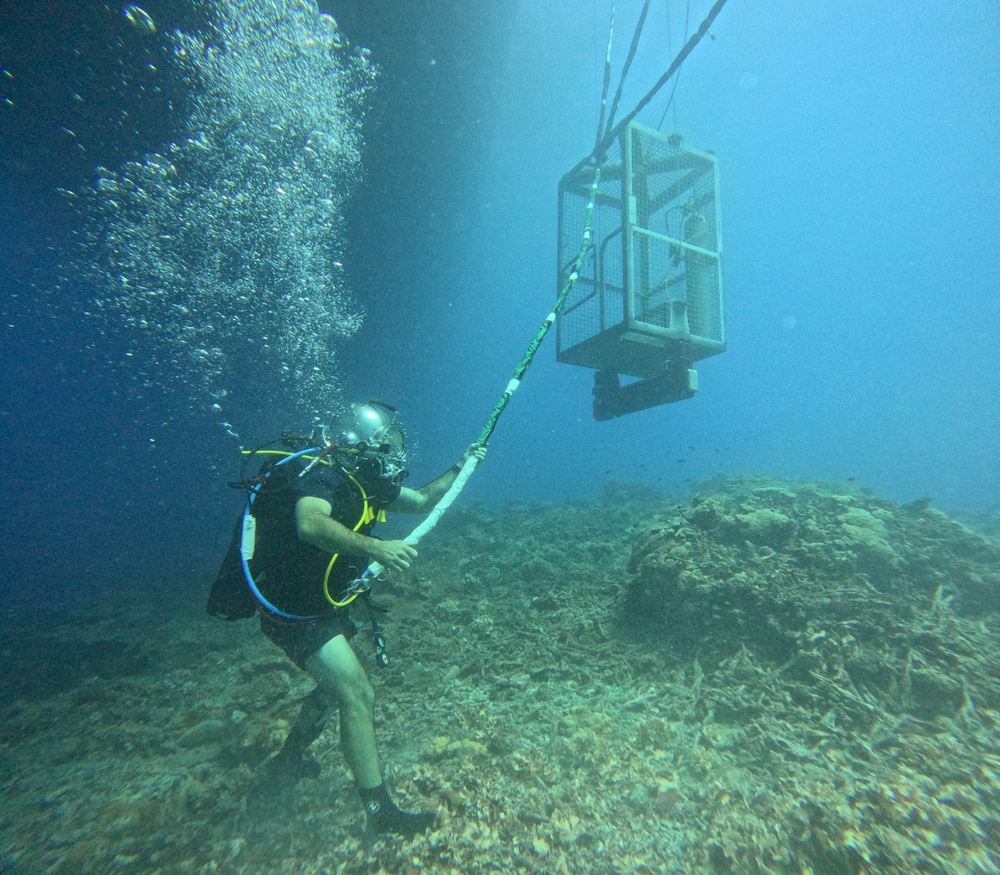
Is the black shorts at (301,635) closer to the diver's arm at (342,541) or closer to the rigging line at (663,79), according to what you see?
the diver's arm at (342,541)

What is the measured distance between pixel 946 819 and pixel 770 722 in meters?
1.17

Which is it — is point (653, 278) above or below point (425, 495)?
above

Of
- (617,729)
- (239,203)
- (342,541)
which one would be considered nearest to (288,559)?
(342,541)

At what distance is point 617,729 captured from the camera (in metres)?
3.69

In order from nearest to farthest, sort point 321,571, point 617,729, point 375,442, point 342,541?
1. point 342,541
2. point 321,571
3. point 375,442
4. point 617,729

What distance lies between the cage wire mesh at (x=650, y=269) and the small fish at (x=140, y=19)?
8.43 metres

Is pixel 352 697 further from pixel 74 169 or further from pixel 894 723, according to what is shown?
pixel 74 169

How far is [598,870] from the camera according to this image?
2.51m

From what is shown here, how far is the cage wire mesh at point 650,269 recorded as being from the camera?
290 inches

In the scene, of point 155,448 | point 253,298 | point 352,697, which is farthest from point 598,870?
point 155,448

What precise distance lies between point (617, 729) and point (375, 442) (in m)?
3.28

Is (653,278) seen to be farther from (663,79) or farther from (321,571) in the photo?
(321,571)

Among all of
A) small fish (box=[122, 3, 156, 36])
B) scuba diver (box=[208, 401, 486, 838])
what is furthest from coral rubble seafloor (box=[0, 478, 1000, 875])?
small fish (box=[122, 3, 156, 36])

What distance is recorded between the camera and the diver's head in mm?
3137
